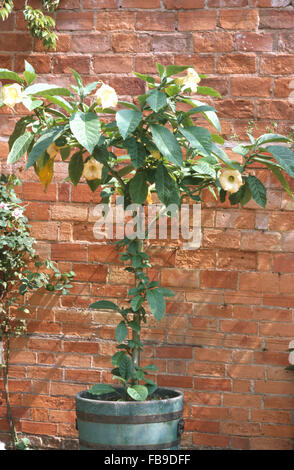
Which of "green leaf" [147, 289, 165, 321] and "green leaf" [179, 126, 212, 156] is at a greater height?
"green leaf" [179, 126, 212, 156]

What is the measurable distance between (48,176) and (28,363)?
3.76 feet

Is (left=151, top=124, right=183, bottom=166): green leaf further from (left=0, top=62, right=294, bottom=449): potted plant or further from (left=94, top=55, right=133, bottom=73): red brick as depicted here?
(left=94, top=55, right=133, bottom=73): red brick

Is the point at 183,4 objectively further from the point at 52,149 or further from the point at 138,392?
the point at 138,392

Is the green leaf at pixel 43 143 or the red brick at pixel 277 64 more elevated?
the red brick at pixel 277 64

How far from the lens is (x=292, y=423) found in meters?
2.62

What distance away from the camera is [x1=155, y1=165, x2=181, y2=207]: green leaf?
6.15 feet

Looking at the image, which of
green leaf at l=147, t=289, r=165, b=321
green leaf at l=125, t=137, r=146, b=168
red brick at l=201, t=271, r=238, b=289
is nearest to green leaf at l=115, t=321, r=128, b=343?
green leaf at l=147, t=289, r=165, b=321

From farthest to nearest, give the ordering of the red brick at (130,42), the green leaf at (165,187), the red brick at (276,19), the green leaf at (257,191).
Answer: the red brick at (130,42)
the red brick at (276,19)
the green leaf at (257,191)
the green leaf at (165,187)

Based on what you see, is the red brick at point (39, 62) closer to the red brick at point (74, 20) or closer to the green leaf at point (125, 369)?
the red brick at point (74, 20)

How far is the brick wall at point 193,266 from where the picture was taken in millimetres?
→ 2631

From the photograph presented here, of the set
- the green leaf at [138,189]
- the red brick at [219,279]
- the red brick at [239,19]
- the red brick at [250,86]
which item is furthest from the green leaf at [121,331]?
the red brick at [239,19]

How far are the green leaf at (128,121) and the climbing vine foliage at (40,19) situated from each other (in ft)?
3.79

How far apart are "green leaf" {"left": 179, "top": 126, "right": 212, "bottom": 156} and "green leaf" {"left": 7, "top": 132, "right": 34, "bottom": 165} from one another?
0.46 meters

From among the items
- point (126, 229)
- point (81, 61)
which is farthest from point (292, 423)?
point (81, 61)
